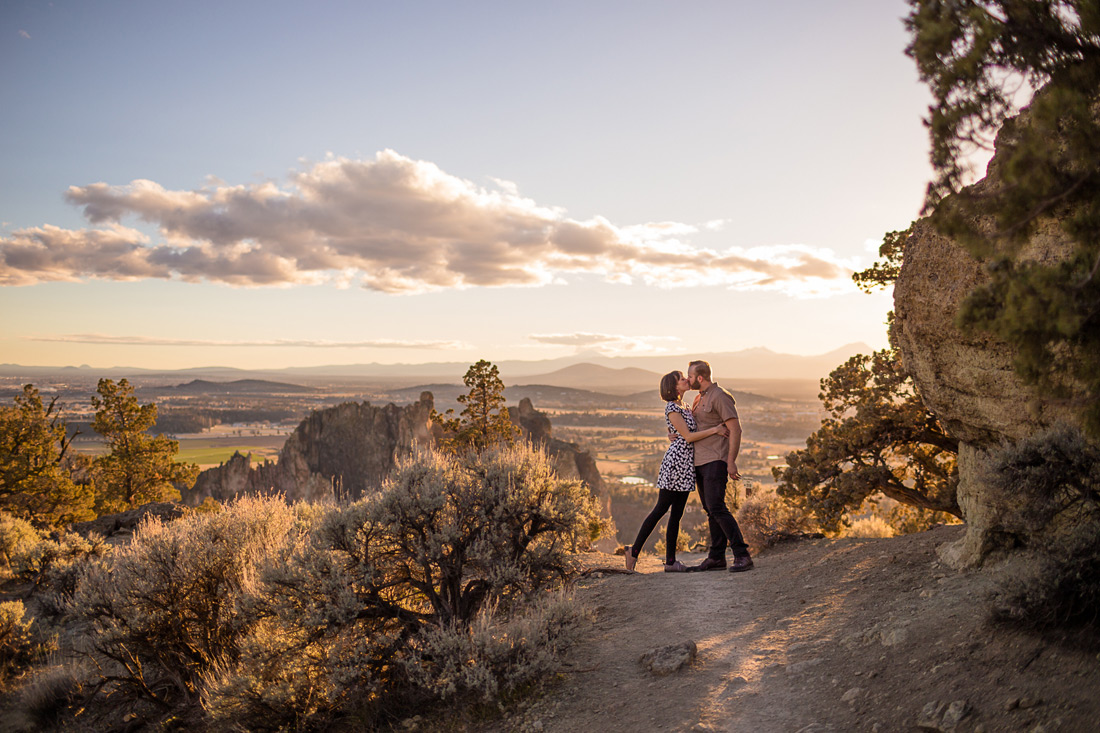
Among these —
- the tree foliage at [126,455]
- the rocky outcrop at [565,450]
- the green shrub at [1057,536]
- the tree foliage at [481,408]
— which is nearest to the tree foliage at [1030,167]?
the green shrub at [1057,536]

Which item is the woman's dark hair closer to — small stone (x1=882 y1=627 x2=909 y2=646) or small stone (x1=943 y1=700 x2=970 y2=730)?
small stone (x1=882 y1=627 x2=909 y2=646)

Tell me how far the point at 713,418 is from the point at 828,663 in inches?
130

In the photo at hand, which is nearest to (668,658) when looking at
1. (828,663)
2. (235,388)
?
(828,663)

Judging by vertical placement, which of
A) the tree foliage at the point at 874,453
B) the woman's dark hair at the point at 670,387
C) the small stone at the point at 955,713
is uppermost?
the woman's dark hair at the point at 670,387

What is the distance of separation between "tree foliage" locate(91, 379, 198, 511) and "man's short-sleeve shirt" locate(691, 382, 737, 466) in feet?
93.7

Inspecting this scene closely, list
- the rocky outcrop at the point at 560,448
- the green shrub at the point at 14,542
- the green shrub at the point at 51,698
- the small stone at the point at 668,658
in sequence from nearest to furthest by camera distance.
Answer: the small stone at the point at 668,658 → the green shrub at the point at 51,698 → the green shrub at the point at 14,542 → the rocky outcrop at the point at 560,448

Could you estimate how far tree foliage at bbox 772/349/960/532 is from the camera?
9273mm

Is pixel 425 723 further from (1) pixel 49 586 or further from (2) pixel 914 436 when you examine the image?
(1) pixel 49 586

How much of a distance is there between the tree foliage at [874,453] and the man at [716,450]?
8.80 ft

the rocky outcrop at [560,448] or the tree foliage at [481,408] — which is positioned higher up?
the tree foliage at [481,408]

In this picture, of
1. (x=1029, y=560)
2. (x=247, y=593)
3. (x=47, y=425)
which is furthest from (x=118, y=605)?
(x=47, y=425)

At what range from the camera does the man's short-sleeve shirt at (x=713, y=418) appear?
7.38 meters

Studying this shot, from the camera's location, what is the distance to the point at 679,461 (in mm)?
7711

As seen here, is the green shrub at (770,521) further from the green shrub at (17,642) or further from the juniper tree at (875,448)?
the green shrub at (17,642)
